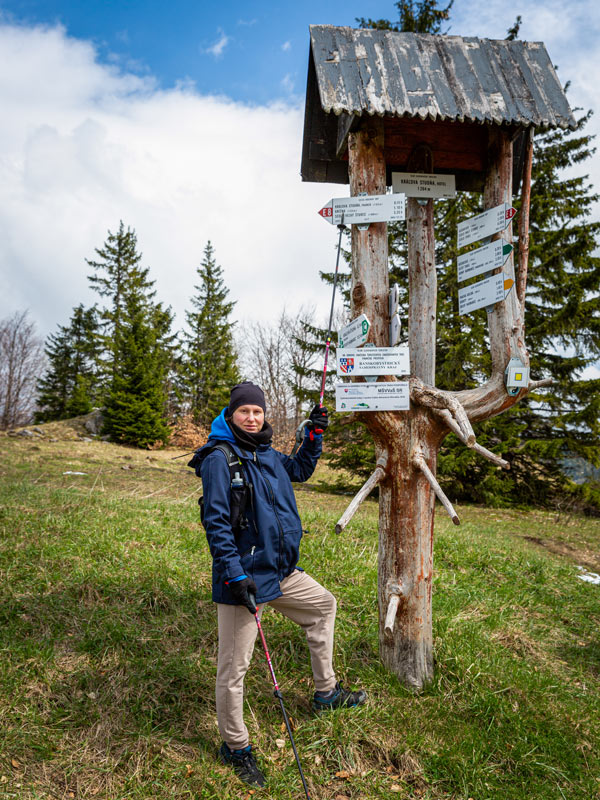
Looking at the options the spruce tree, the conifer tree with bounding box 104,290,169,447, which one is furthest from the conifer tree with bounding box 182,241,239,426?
the spruce tree

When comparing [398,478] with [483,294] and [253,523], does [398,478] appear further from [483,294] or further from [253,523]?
[483,294]


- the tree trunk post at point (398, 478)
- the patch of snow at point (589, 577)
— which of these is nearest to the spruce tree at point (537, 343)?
the patch of snow at point (589, 577)

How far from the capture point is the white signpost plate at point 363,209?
359 cm

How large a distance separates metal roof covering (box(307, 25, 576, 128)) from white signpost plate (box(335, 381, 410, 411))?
1.86m

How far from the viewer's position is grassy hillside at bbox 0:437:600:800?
289cm

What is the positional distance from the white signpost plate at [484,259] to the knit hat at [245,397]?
74.9 inches

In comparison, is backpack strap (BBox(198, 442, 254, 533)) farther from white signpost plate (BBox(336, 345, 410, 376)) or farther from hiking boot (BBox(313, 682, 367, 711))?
hiking boot (BBox(313, 682, 367, 711))

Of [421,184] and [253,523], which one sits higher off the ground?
[421,184]

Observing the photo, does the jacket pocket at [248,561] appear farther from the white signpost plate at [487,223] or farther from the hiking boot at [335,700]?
the white signpost plate at [487,223]

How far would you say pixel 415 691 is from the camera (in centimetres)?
347

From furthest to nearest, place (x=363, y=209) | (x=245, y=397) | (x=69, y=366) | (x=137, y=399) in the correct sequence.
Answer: (x=69, y=366) → (x=137, y=399) → (x=363, y=209) → (x=245, y=397)

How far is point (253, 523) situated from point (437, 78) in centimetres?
341

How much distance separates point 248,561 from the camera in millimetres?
2875

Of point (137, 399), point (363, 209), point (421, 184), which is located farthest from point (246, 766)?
point (137, 399)
